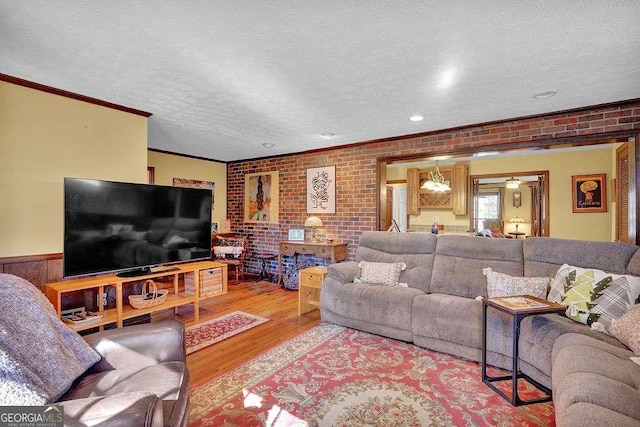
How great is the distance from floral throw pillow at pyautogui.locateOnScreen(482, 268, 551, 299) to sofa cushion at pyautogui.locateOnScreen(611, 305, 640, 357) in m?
0.59

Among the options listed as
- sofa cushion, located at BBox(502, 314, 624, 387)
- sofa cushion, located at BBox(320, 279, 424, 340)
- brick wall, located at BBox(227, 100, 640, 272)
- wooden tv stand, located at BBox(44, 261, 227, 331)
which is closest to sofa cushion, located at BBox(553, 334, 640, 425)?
sofa cushion, located at BBox(502, 314, 624, 387)

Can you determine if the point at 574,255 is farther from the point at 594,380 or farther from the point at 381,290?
the point at 381,290

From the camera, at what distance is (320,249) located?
4.49 meters

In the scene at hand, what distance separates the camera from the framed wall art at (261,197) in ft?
18.0

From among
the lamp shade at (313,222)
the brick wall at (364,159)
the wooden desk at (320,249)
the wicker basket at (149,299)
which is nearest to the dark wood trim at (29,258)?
the wicker basket at (149,299)

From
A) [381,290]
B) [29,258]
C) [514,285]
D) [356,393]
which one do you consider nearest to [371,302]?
[381,290]

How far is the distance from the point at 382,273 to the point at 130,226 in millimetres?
2602

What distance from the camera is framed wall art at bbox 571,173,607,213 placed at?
4848 mm

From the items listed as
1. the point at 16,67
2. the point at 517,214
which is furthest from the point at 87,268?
the point at 517,214

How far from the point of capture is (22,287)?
149 centimetres

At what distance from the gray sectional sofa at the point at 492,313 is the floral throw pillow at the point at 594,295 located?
0.10 meters

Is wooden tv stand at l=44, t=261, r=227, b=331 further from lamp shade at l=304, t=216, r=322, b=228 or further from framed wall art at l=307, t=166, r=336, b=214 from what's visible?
framed wall art at l=307, t=166, r=336, b=214

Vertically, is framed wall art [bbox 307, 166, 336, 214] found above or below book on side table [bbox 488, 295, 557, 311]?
above

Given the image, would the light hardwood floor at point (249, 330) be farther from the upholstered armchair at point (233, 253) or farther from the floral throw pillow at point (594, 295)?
the floral throw pillow at point (594, 295)
